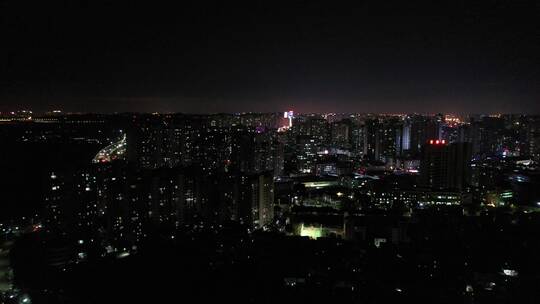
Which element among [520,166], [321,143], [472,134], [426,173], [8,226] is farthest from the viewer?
[321,143]

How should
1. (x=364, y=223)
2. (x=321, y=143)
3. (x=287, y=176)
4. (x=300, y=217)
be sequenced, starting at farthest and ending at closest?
(x=321, y=143)
(x=287, y=176)
(x=300, y=217)
(x=364, y=223)

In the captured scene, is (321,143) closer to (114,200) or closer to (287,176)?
(287,176)

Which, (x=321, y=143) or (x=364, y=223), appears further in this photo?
(x=321, y=143)

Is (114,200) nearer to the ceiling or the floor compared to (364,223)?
nearer to the ceiling

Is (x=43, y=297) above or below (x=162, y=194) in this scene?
below

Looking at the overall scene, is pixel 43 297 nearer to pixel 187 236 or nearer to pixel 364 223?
pixel 187 236

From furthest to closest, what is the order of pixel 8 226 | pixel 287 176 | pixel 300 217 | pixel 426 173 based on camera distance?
pixel 287 176 → pixel 426 173 → pixel 300 217 → pixel 8 226

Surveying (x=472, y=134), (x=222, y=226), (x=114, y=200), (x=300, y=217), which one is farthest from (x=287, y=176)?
(x=472, y=134)

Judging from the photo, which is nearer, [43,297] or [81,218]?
[43,297]

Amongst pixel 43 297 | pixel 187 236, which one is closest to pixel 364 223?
pixel 187 236
